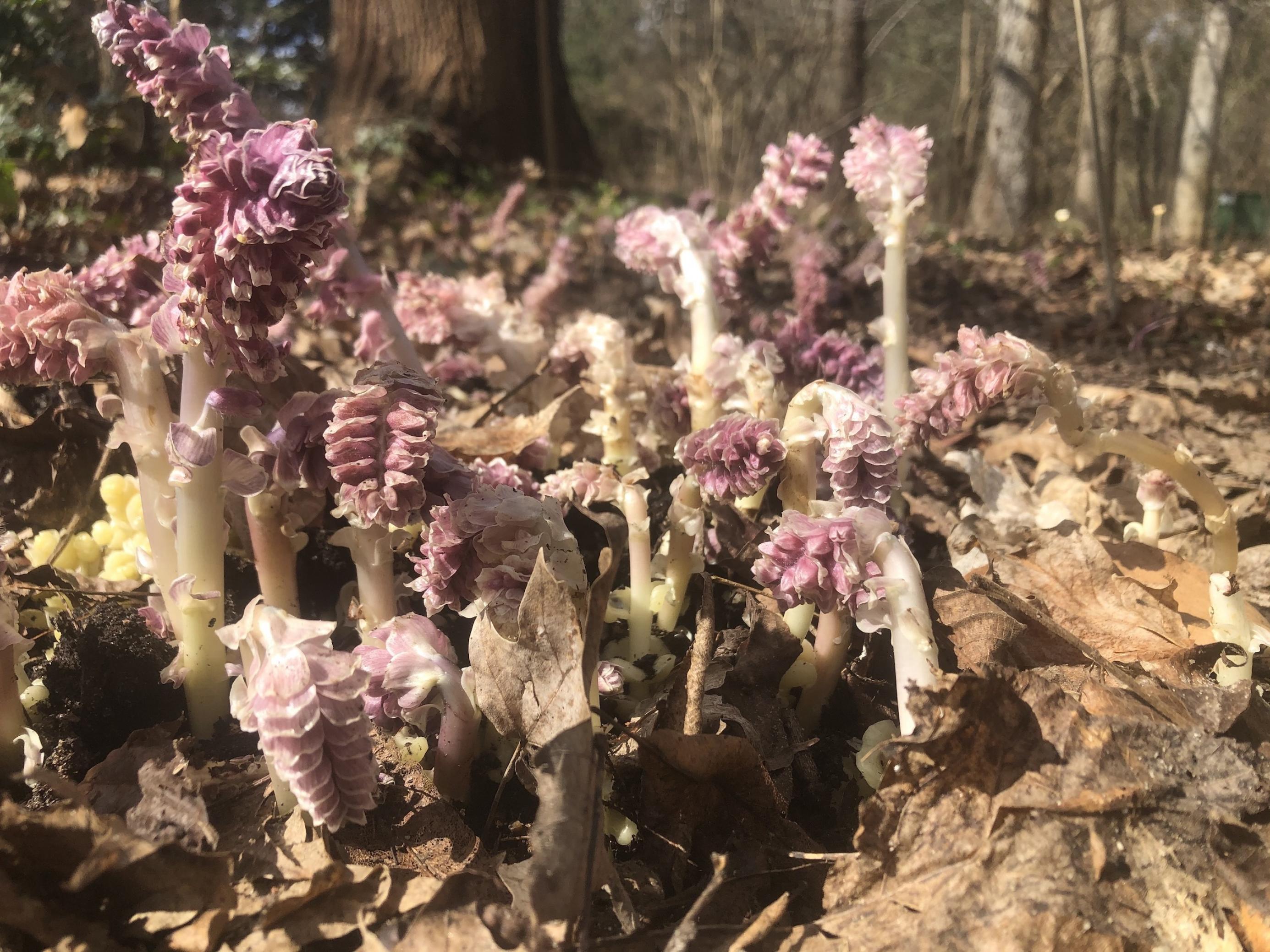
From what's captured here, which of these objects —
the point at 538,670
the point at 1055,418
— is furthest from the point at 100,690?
the point at 1055,418

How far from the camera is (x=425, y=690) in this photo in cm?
141

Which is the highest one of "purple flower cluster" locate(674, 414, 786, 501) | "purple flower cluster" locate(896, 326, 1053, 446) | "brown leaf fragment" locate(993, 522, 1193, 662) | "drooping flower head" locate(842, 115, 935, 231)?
"drooping flower head" locate(842, 115, 935, 231)

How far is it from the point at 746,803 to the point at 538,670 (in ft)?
1.30

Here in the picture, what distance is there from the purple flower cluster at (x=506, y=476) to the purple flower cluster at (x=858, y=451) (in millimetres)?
680

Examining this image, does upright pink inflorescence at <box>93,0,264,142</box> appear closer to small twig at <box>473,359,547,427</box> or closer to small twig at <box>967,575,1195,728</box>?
small twig at <box>473,359,547,427</box>

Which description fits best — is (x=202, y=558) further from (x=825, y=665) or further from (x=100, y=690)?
(x=825, y=665)

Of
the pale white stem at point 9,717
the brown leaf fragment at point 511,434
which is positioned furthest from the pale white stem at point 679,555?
the pale white stem at point 9,717

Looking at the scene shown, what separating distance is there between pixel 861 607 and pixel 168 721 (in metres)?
1.25

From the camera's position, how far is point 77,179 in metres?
3.91

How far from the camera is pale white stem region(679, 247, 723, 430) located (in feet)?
7.36

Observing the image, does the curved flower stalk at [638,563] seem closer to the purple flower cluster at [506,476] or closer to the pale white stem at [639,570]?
the pale white stem at [639,570]

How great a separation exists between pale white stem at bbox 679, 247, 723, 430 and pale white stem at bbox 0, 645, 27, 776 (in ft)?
4.88

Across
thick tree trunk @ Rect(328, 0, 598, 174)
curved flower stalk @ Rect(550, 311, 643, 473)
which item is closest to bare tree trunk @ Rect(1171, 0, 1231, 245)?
thick tree trunk @ Rect(328, 0, 598, 174)

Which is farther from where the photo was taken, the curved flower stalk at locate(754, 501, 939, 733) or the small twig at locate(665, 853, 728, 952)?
the curved flower stalk at locate(754, 501, 939, 733)
